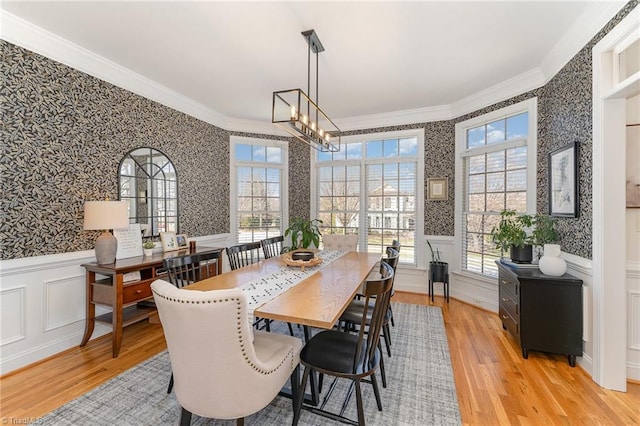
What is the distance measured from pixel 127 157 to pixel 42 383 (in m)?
2.26

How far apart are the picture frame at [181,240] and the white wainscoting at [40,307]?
3.12ft

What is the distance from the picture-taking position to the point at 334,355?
181 cm

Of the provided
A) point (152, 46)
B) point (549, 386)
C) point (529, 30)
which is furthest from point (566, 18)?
point (152, 46)

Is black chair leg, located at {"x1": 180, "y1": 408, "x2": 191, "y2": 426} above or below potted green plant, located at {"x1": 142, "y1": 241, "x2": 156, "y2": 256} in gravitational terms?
below

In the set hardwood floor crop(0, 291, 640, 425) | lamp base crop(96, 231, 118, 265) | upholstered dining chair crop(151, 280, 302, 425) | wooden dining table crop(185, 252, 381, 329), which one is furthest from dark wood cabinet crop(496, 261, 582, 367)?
lamp base crop(96, 231, 118, 265)

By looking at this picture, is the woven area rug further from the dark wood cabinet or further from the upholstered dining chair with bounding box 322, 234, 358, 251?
the upholstered dining chair with bounding box 322, 234, 358, 251

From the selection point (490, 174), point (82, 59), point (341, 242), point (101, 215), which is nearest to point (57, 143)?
point (101, 215)

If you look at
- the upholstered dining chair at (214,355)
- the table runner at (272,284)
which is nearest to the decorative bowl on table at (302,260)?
the table runner at (272,284)

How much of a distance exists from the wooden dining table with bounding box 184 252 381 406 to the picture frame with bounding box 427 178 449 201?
2.05 metres

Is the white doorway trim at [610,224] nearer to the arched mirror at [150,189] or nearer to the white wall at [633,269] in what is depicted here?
the white wall at [633,269]

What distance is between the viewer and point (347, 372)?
1.68m

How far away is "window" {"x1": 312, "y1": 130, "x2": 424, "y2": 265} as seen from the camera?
4875 millimetres

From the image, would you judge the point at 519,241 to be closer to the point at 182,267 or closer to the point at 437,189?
the point at 437,189

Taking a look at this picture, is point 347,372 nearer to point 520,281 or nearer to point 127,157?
point 520,281
